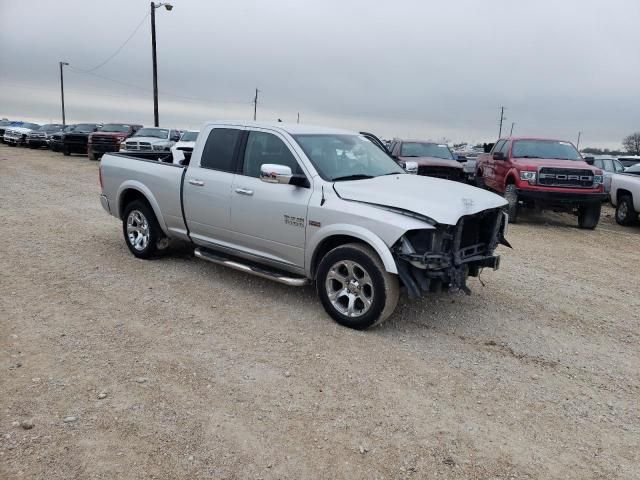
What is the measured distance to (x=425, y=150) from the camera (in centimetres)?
1462

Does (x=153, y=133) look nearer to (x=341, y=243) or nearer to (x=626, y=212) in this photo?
(x=626, y=212)

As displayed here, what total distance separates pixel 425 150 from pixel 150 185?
31.5ft

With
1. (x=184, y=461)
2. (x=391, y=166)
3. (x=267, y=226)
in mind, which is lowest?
(x=184, y=461)

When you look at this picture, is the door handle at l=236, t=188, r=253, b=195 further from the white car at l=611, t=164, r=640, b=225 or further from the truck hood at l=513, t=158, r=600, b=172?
the white car at l=611, t=164, r=640, b=225

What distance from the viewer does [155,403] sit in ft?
11.6

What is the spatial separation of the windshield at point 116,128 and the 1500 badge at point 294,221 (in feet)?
74.6

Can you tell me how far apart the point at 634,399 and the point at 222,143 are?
464 centimetres

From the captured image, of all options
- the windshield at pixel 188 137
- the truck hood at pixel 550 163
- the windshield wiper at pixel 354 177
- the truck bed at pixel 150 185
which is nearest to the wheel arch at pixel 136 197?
the truck bed at pixel 150 185

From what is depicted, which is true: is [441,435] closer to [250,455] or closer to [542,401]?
[542,401]

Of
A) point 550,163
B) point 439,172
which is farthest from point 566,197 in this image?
point 439,172

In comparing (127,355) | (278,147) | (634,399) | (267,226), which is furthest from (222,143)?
(634,399)

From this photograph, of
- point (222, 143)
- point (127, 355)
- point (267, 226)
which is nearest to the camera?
point (127, 355)

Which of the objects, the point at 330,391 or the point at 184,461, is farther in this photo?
the point at 330,391

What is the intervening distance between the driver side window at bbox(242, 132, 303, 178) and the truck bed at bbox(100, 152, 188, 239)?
102 cm
